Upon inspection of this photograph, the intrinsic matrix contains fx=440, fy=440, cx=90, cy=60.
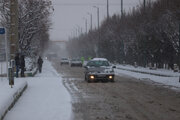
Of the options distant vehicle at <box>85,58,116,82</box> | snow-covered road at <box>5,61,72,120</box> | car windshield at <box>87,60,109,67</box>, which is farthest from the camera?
car windshield at <box>87,60,109,67</box>

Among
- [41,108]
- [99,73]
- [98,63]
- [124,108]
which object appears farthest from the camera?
[98,63]

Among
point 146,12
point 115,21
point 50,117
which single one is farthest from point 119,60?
point 50,117

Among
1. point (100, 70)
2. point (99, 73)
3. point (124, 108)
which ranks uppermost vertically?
point (100, 70)

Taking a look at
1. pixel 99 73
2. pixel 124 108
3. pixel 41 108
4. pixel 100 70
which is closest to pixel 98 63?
pixel 100 70

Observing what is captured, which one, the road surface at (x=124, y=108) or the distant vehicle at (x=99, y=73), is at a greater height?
the distant vehicle at (x=99, y=73)

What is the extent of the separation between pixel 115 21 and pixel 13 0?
56.2 metres

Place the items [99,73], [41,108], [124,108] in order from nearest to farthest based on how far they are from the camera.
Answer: [41,108], [124,108], [99,73]

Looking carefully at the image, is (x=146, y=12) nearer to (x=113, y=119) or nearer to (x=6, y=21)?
(x=6, y=21)

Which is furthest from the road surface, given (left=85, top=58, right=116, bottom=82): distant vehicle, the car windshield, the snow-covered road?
the car windshield

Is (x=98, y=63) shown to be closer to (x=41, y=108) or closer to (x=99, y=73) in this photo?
(x=99, y=73)

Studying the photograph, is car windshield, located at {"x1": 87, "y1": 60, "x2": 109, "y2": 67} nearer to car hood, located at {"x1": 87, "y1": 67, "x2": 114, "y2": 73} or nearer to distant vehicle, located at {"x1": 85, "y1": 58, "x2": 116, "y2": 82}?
distant vehicle, located at {"x1": 85, "y1": 58, "x2": 116, "y2": 82}

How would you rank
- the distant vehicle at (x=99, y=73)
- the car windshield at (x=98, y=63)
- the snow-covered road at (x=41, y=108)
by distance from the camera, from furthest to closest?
1. the car windshield at (x=98, y=63)
2. the distant vehicle at (x=99, y=73)
3. the snow-covered road at (x=41, y=108)

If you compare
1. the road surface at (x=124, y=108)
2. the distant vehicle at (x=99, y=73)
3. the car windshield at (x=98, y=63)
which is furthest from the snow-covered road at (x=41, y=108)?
the car windshield at (x=98, y=63)

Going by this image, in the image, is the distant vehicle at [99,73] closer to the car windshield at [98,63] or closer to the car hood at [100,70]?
the car hood at [100,70]
